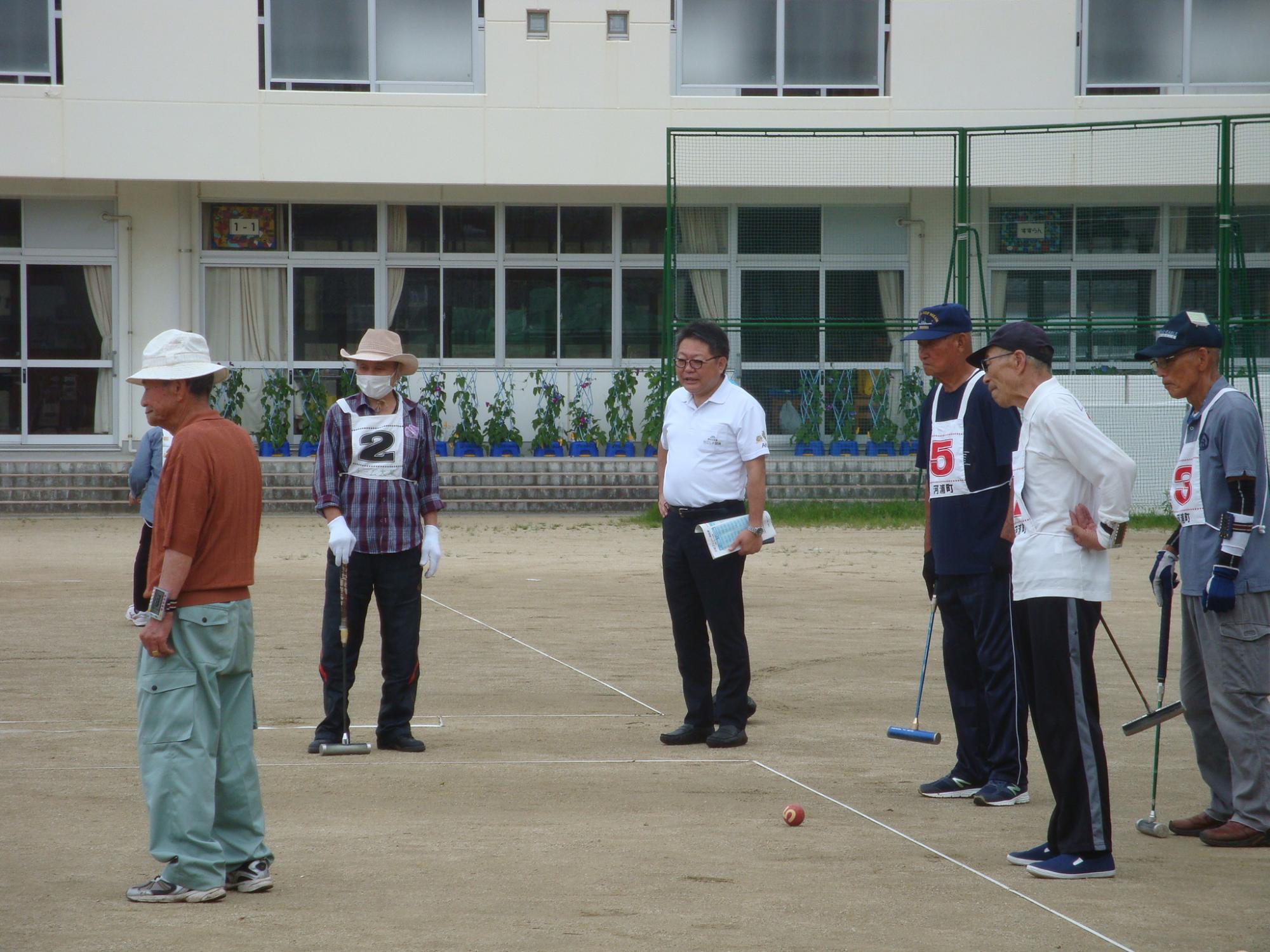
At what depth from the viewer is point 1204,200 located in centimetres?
2284

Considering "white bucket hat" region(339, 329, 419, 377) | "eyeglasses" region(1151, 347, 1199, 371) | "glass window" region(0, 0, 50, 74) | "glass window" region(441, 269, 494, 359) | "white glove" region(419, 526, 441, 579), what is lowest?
"white glove" region(419, 526, 441, 579)

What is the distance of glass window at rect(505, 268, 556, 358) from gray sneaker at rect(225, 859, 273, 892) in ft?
62.1

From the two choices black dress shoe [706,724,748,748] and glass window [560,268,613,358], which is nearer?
black dress shoe [706,724,748,748]

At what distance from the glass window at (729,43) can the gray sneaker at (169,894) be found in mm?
19445

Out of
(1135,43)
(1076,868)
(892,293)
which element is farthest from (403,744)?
(1135,43)

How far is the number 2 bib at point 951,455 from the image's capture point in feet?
19.3

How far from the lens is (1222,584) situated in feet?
16.5

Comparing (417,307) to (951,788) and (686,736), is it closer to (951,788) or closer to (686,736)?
(686,736)

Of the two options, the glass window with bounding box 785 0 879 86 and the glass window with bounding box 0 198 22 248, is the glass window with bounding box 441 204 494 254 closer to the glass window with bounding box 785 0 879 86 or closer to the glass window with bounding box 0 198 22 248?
the glass window with bounding box 785 0 879 86

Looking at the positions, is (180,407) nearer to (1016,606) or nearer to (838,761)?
(1016,606)

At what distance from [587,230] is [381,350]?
16785 mm

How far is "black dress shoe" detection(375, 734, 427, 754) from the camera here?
6742 millimetres

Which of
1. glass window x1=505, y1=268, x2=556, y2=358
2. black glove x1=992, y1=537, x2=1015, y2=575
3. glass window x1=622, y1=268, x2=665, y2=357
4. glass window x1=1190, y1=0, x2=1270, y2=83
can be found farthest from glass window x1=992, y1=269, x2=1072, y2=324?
black glove x1=992, y1=537, x2=1015, y2=575

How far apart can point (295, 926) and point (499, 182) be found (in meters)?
18.5
